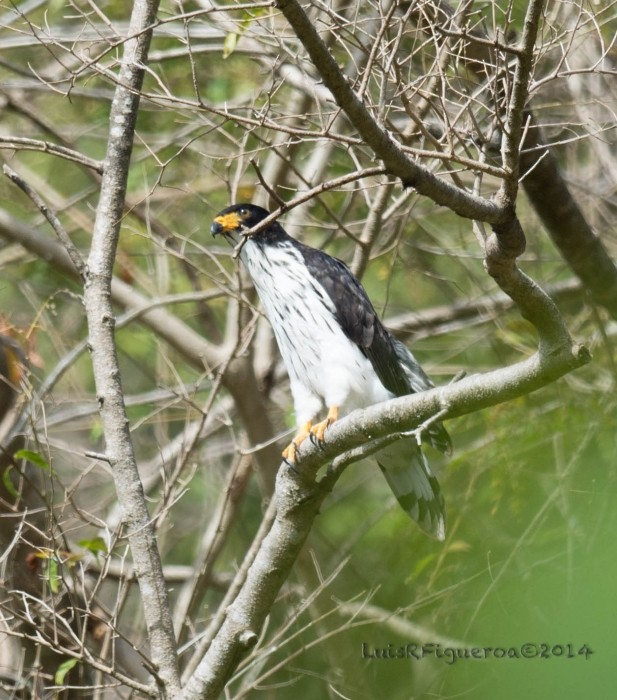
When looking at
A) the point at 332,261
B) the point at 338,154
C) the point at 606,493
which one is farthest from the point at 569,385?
the point at 606,493

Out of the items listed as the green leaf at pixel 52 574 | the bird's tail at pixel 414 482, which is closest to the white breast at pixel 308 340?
the bird's tail at pixel 414 482

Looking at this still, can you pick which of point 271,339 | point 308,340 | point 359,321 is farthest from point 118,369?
point 271,339

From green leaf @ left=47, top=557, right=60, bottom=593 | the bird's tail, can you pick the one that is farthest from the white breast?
green leaf @ left=47, top=557, right=60, bottom=593

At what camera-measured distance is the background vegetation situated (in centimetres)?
251

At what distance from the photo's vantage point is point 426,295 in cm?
638

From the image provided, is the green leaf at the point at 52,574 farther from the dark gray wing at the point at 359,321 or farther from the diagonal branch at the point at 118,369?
the dark gray wing at the point at 359,321

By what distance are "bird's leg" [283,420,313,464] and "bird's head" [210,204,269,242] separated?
2.82 feet

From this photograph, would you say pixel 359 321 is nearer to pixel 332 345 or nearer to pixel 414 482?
pixel 332 345

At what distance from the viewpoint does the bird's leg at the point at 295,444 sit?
3078 millimetres

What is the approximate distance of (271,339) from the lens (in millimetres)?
4930

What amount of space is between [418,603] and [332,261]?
1424mm

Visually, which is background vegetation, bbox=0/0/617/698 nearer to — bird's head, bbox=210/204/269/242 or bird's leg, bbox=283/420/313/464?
bird's head, bbox=210/204/269/242

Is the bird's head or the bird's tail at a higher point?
the bird's head

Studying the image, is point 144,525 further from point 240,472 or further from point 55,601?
point 240,472
